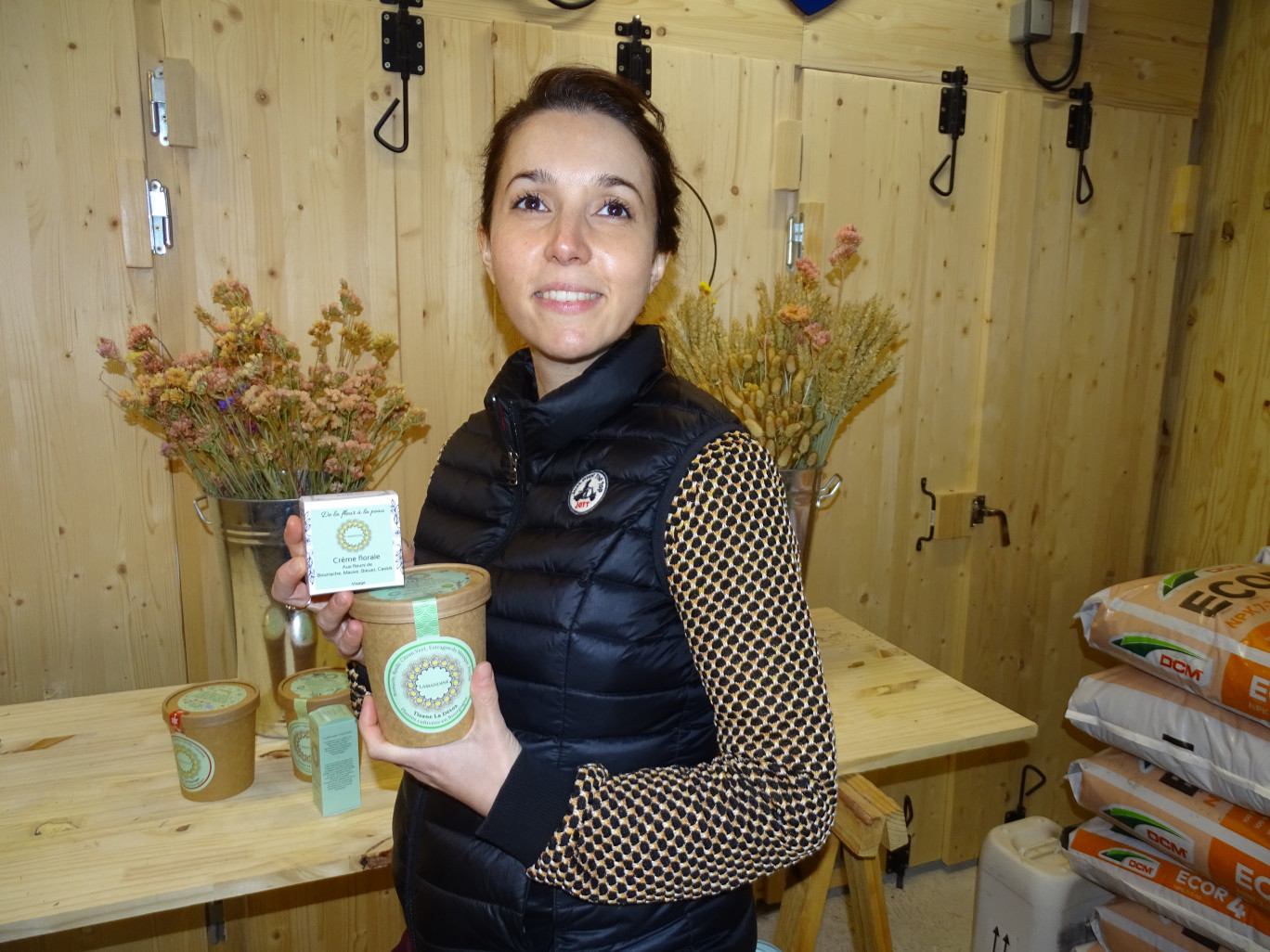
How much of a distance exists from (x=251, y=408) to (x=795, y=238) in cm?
146

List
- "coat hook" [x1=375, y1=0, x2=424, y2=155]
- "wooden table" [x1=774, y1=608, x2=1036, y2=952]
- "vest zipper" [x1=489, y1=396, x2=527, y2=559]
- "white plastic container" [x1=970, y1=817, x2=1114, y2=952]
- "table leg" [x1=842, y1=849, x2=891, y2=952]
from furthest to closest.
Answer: "white plastic container" [x1=970, y1=817, x2=1114, y2=952]
"coat hook" [x1=375, y1=0, x2=424, y2=155]
"table leg" [x1=842, y1=849, x2=891, y2=952]
"wooden table" [x1=774, y1=608, x2=1036, y2=952]
"vest zipper" [x1=489, y1=396, x2=527, y2=559]

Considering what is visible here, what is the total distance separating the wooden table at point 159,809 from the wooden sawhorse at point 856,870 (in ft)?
0.34

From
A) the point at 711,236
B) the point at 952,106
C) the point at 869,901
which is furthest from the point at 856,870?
the point at 952,106

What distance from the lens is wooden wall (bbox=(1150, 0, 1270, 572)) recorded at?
8.47ft

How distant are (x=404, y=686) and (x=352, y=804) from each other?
0.64m

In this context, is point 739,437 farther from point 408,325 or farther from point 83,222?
point 83,222

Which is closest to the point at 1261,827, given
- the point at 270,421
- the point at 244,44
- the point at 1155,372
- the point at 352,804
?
the point at 1155,372

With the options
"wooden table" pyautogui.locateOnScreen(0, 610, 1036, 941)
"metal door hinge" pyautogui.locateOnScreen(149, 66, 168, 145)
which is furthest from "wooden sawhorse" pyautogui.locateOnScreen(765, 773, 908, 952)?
"metal door hinge" pyautogui.locateOnScreen(149, 66, 168, 145)

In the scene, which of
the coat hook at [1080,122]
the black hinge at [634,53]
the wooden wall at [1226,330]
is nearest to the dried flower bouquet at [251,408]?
the black hinge at [634,53]

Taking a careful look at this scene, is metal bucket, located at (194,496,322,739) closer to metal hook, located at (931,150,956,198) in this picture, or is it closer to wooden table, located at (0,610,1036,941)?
wooden table, located at (0,610,1036,941)

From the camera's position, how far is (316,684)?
142cm

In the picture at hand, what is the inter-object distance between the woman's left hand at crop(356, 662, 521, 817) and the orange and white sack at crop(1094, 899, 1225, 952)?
1.83m

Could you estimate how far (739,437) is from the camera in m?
0.91

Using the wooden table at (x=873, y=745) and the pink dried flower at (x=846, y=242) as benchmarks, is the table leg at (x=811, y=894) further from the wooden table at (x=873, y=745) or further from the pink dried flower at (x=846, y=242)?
the pink dried flower at (x=846, y=242)
